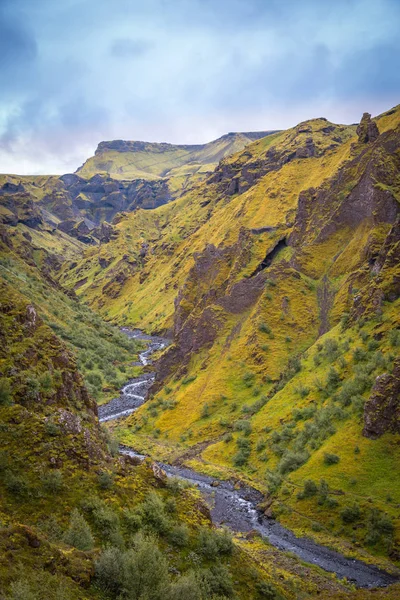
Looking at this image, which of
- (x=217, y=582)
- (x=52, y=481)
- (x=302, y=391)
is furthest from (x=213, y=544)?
(x=302, y=391)

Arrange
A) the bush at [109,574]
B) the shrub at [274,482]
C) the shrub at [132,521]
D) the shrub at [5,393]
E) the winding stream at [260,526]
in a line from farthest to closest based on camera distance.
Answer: the shrub at [274,482] → the winding stream at [260,526] → the shrub at [5,393] → the shrub at [132,521] → the bush at [109,574]

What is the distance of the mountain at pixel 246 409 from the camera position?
2423cm

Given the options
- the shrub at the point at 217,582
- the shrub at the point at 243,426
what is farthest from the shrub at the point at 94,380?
the shrub at the point at 217,582

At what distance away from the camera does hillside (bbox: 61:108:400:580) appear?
43188mm

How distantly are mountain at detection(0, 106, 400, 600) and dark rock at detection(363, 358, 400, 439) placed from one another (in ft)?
0.50

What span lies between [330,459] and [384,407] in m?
8.09

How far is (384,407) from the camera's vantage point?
1730 inches

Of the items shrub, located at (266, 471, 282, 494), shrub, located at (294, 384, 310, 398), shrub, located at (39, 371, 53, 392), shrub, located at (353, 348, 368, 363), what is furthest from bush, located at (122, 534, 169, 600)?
shrub, located at (294, 384, 310, 398)

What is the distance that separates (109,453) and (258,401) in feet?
124

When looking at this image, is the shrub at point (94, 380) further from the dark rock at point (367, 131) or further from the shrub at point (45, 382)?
the dark rock at point (367, 131)

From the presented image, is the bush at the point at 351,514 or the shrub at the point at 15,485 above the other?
the shrub at the point at 15,485

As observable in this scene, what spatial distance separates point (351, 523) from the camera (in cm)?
3997

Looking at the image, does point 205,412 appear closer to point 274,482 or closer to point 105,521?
point 274,482

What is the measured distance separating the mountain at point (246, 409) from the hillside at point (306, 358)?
243 mm
